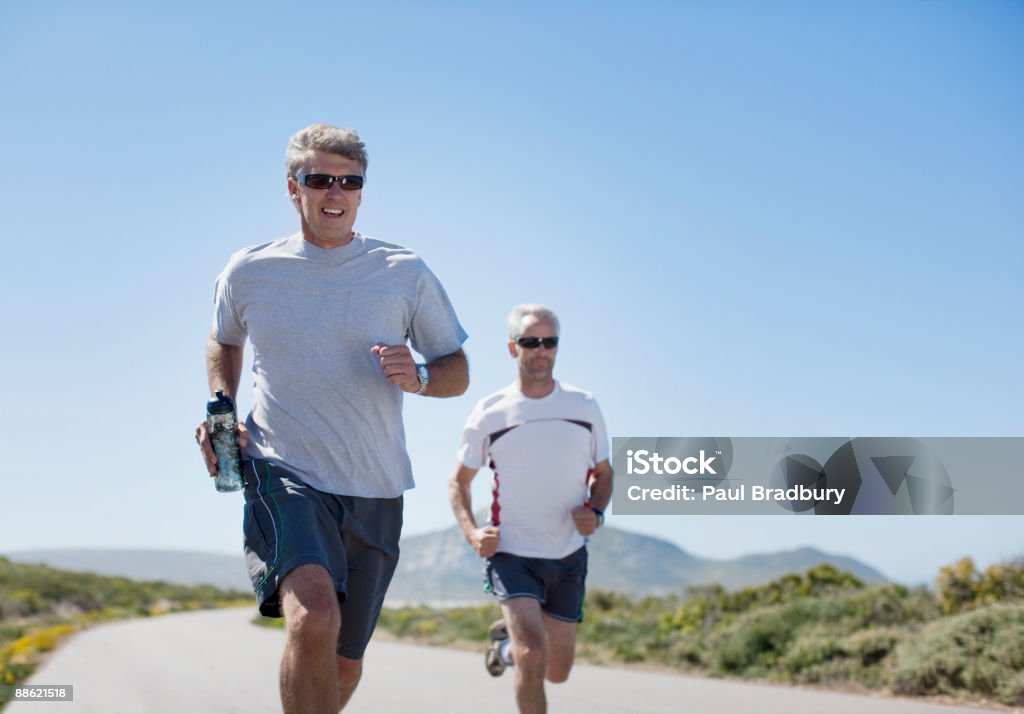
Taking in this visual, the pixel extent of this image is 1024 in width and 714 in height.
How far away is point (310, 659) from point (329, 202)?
193cm

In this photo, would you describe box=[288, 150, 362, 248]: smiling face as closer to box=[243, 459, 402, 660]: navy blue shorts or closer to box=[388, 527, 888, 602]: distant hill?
box=[243, 459, 402, 660]: navy blue shorts

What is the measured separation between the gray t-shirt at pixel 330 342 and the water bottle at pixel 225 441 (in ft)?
0.39

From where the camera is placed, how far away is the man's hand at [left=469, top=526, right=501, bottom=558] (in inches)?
294

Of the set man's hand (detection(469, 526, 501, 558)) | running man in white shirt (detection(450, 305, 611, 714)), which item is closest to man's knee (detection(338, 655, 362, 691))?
running man in white shirt (detection(450, 305, 611, 714))

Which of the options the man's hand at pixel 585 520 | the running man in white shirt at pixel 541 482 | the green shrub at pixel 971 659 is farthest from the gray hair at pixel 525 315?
the green shrub at pixel 971 659

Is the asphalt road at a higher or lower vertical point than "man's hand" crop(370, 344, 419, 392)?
lower

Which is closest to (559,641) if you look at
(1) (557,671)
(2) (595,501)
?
(1) (557,671)

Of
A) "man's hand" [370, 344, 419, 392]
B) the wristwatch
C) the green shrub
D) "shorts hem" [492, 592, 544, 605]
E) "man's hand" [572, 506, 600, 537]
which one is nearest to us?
"man's hand" [370, 344, 419, 392]

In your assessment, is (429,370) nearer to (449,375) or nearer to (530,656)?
(449,375)

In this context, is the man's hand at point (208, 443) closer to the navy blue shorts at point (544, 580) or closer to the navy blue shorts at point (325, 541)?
the navy blue shorts at point (325, 541)

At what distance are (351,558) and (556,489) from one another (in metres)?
2.49

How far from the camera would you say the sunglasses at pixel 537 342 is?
773cm

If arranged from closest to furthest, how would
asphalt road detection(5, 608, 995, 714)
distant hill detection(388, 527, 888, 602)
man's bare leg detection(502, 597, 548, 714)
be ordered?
man's bare leg detection(502, 597, 548, 714) → asphalt road detection(5, 608, 995, 714) → distant hill detection(388, 527, 888, 602)

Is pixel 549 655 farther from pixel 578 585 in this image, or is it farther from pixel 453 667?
pixel 453 667
